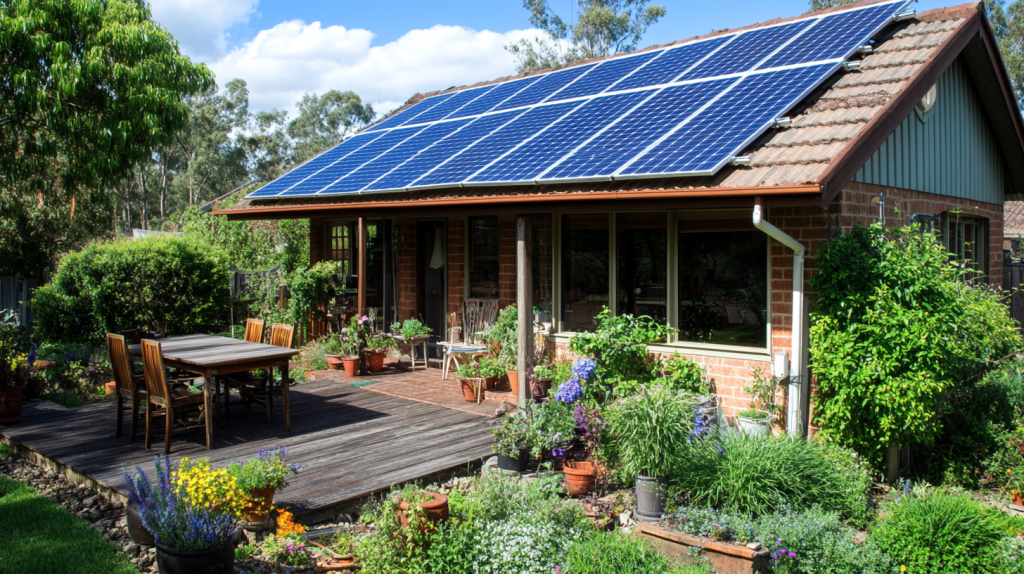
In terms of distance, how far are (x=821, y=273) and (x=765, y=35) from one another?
4.97 meters

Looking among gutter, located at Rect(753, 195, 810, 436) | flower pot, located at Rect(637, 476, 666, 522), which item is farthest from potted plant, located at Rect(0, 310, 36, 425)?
gutter, located at Rect(753, 195, 810, 436)

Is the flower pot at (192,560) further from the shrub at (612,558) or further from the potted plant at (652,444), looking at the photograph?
the potted plant at (652,444)

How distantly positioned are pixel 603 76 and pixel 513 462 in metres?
7.06

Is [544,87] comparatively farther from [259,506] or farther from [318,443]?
[259,506]

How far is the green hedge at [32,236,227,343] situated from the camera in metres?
11.6

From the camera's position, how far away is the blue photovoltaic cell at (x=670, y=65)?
9953mm

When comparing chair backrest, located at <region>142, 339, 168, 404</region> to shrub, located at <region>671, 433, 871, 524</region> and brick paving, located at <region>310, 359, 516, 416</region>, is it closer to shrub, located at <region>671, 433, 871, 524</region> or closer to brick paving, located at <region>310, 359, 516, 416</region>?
brick paving, located at <region>310, 359, 516, 416</region>

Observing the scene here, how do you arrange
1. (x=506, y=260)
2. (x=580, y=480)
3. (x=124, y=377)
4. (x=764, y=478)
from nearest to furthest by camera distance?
1. (x=764, y=478)
2. (x=580, y=480)
3. (x=124, y=377)
4. (x=506, y=260)

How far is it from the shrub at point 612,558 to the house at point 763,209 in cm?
286

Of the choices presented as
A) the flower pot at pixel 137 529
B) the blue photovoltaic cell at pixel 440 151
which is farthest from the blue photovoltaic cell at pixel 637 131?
the flower pot at pixel 137 529

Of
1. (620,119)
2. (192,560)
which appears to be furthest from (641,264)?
(192,560)

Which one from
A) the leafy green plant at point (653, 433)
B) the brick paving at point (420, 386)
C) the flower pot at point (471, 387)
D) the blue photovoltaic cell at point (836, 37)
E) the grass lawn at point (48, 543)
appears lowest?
the grass lawn at point (48, 543)

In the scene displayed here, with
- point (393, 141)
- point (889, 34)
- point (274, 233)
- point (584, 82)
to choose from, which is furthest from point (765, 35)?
point (274, 233)

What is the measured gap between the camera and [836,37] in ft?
29.0
